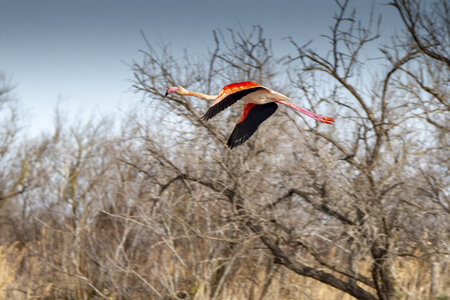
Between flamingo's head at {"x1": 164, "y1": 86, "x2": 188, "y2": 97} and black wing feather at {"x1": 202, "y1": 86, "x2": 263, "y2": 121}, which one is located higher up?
flamingo's head at {"x1": 164, "y1": 86, "x2": 188, "y2": 97}

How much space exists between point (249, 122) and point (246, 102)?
0.72ft

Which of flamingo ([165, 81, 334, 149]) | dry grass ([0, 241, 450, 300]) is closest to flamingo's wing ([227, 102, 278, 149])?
flamingo ([165, 81, 334, 149])

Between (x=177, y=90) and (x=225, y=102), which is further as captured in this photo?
(x=177, y=90)

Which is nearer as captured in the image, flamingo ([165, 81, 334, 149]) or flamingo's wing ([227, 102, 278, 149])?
flamingo ([165, 81, 334, 149])

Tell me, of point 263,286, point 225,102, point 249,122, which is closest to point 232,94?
point 225,102

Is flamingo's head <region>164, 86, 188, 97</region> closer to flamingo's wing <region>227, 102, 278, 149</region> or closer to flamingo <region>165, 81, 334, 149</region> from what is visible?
flamingo <region>165, 81, 334, 149</region>

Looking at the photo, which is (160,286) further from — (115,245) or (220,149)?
(220,149)

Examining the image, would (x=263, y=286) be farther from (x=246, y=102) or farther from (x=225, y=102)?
(x=225, y=102)

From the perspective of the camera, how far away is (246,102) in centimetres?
411

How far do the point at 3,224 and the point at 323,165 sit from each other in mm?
16740

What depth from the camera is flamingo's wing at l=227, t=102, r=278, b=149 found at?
13.3 ft

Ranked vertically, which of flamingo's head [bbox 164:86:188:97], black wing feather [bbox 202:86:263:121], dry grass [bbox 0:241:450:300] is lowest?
dry grass [bbox 0:241:450:300]

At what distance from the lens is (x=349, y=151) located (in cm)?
738

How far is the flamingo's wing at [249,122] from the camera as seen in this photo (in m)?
4.05
